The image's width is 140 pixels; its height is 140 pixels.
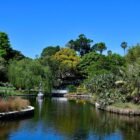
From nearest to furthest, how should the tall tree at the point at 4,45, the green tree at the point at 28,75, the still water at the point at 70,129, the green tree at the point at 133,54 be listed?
1. the still water at the point at 70,129
2. the green tree at the point at 133,54
3. the green tree at the point at 28,75
4. the tall tree at the point at 4,45

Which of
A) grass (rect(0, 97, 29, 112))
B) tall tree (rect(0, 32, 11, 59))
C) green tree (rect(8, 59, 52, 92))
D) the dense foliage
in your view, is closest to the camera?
grass (rect(0, 97, 29, 112))

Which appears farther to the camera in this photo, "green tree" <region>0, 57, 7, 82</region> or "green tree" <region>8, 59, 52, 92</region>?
"green tree" <region>0, 57, 7, 82</region>

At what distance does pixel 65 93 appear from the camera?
8025cm

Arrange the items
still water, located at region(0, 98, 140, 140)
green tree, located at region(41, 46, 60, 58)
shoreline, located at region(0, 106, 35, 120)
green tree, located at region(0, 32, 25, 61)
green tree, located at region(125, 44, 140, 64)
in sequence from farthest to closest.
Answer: green tree, located at region(41, 46, 60, 58) → green tree, located at region(0, 32, 25, 61) → green tree, located at region(125, 44, 140, 64) → shoreline, located at region(0, 106, 35, 120) → still water, located at region(0, 98, 140, 140)

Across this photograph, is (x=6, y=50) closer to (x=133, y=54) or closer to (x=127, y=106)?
(x=133, y=54)

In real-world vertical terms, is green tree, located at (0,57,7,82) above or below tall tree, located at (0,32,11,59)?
below

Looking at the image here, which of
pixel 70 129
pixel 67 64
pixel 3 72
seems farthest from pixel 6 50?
pixel 70 129

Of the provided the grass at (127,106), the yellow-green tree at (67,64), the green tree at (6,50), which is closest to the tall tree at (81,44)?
the yellow-green tree at (67,64)

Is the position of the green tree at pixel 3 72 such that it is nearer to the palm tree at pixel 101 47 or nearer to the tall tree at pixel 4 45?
the tall tree at pixel 4 45

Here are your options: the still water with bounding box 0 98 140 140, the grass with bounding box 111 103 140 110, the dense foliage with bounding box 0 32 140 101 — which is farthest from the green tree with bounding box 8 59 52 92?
the still water with bounding box 0 98 140 140

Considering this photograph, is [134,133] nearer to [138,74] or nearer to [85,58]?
[138,74]

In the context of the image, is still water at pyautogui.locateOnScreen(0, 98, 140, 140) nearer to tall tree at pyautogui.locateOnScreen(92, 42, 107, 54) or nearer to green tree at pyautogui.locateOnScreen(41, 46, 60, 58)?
green tree at pyautogui.locateOnScreen(41, 46, 60, 58)

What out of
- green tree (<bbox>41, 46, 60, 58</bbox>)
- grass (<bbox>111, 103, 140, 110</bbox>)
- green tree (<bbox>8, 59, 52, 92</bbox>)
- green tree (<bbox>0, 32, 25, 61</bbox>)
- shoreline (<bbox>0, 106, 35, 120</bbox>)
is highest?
green tree (<bbox>41, 46, 60, 58</bbox>)

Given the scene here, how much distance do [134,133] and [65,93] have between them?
53.0 meters
